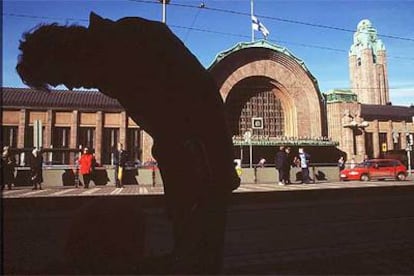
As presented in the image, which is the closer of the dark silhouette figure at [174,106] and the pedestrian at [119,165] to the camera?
the dark silhouette figure at [174,106]

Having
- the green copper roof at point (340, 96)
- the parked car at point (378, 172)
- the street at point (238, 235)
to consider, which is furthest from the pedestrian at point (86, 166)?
the green copper roof at point (340, 96)

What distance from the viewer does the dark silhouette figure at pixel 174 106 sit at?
179 cm

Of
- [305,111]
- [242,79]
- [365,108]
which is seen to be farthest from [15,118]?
[365,108]

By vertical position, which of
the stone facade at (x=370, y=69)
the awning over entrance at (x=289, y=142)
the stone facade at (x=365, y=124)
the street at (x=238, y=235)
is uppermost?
the stone facade at (x=370, y=69)

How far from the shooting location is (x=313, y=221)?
7.71 metres

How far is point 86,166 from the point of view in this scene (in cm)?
1658

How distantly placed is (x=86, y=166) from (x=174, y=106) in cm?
1542

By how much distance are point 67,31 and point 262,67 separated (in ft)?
114

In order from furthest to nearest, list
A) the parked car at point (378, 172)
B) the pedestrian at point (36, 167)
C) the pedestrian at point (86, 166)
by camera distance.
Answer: the parked car at point (378, 172), the pedestrian at point (86, 166), the pedestrian at point (36, 167)

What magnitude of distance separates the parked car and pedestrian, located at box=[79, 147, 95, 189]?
1655 cm

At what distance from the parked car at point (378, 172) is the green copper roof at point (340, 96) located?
11796 millimetres

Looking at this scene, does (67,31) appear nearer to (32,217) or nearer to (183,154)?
(183,154)

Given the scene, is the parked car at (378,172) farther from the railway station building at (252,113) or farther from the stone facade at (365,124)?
the stone facade at (365,124)

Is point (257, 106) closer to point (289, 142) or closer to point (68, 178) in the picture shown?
point (289, 142)
